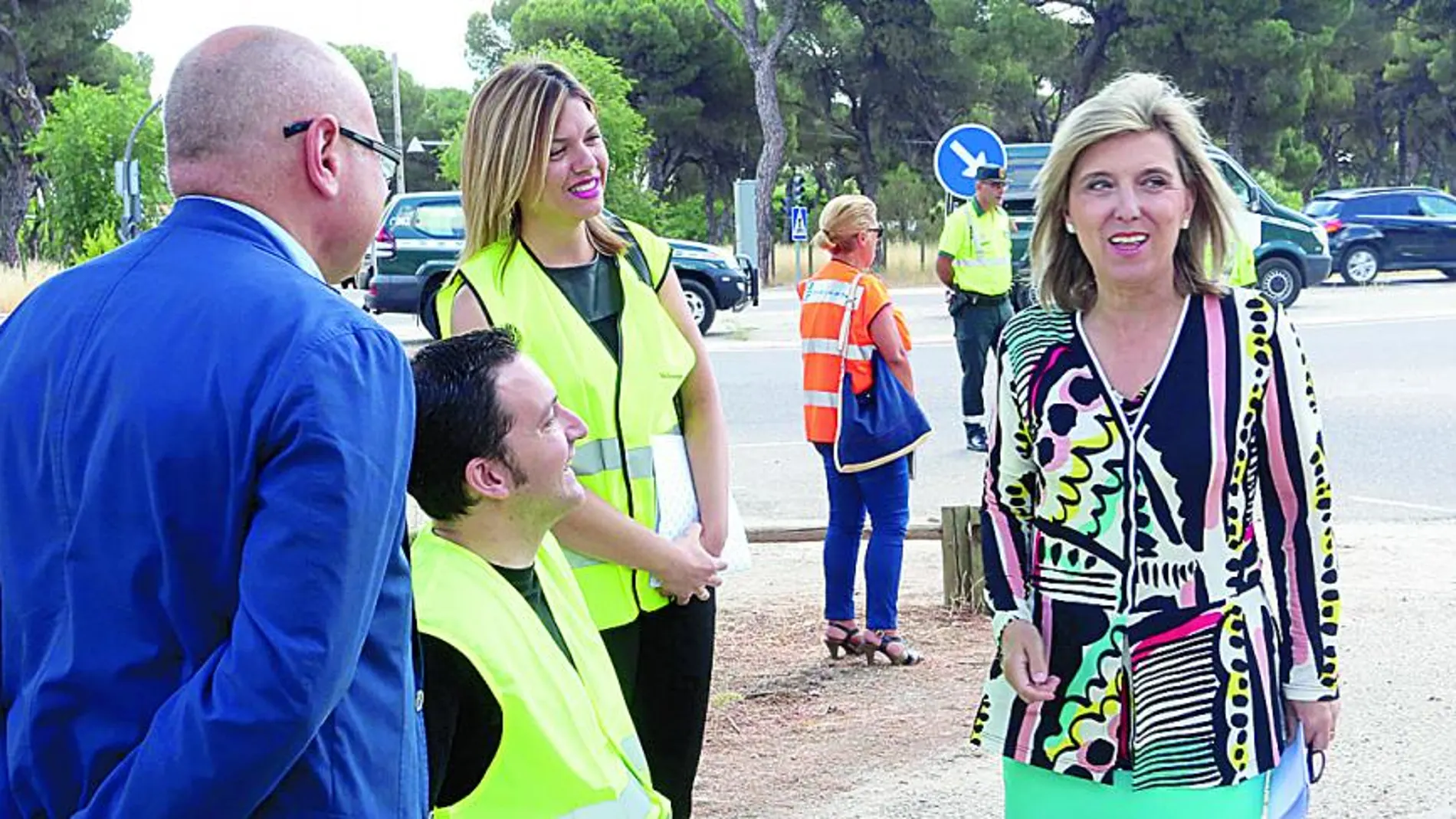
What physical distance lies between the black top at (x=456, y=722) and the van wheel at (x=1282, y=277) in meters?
22.0

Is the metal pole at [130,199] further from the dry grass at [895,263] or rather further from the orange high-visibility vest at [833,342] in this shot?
the orange high-visibility vest at [833,342]

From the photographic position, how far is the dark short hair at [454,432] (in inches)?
100

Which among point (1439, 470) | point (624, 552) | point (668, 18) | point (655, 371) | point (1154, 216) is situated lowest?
point (1439, 470)

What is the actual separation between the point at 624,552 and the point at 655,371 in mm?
383

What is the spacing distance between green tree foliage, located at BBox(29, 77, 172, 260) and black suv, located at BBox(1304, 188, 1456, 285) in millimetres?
20347

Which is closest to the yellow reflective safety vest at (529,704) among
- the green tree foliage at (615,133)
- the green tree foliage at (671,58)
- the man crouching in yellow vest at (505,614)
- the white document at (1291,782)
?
the man crouching in yellow vest at (505,614)

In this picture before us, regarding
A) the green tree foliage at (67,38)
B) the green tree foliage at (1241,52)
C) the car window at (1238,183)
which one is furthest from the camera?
the green tree foliage at (67,38)

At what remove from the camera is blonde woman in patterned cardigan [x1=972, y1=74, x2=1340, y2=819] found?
2.77m

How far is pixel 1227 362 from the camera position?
2.81m

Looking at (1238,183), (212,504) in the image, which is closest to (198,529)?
(212,504)

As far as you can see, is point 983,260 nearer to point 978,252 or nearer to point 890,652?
point 978,252

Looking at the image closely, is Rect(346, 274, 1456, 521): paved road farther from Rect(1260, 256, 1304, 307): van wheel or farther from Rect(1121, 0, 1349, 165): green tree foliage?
Rect(1121, 0, 1349, 165): green tree foliage

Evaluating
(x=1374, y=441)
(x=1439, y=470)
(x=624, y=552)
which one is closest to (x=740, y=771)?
(x=624, y=552)

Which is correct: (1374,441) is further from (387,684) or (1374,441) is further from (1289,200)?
(1289,200)
